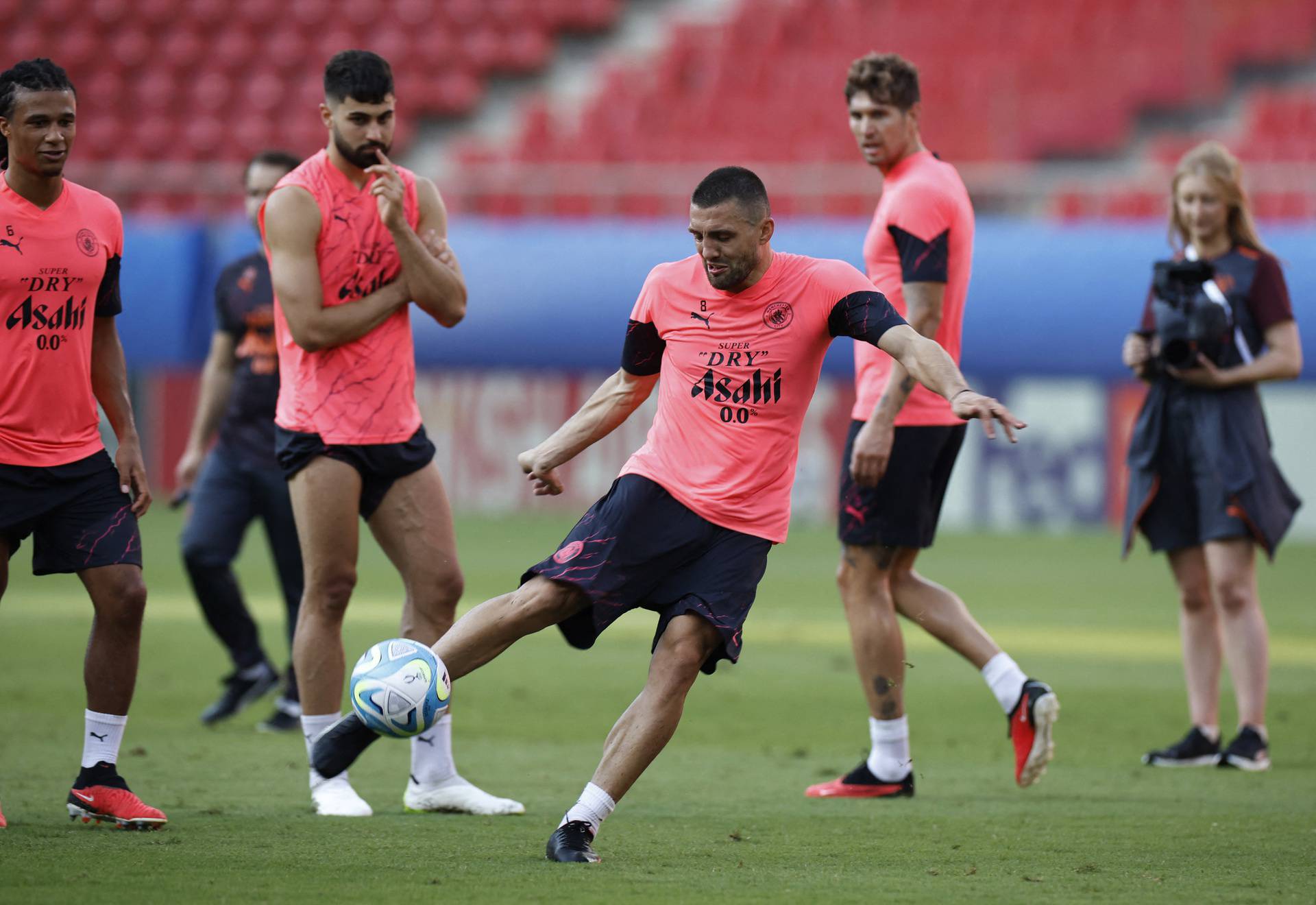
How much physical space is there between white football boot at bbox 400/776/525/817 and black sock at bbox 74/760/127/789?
98 cm

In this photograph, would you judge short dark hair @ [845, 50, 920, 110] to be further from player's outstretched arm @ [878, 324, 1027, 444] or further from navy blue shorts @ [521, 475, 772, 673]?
navy blue shorts @ [521, 475, 772, 673]

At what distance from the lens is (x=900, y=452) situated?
654 cm

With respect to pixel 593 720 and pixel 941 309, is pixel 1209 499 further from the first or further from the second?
pixel 593 720

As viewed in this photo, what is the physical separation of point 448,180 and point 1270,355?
13756mm

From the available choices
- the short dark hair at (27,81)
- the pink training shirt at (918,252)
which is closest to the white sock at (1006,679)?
the pink training shirt at (918,252)

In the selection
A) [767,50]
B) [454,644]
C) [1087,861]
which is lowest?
[1087,861]

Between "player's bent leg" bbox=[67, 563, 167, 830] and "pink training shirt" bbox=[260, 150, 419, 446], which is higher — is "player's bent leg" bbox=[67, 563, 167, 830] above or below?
below

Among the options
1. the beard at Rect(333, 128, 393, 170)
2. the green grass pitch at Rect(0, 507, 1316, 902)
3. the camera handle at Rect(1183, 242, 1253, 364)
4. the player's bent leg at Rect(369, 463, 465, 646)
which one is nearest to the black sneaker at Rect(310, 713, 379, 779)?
the green grass pitch at Rect(0, 507, 1316, 902)

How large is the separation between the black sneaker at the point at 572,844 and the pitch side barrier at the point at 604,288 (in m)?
11.2

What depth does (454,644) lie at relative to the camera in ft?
16.2

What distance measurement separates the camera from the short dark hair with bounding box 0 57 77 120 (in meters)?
5.36

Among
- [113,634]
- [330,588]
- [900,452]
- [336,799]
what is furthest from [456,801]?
[900,452]

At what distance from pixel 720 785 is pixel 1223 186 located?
3.33 metres

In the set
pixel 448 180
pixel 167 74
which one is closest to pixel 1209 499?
pixel 448 180
